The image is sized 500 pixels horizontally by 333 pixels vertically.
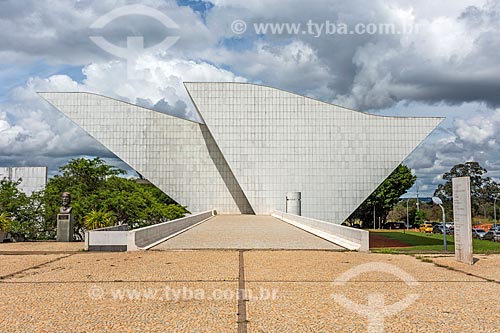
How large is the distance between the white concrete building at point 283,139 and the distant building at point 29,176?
5.56 meters

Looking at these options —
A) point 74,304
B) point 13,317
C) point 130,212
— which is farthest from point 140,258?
point 130,212

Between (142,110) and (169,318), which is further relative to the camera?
(142,110)

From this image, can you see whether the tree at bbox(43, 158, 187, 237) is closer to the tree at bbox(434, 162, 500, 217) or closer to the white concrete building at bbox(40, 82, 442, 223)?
the white concrete building at bbox(40, 82, 442, 223)

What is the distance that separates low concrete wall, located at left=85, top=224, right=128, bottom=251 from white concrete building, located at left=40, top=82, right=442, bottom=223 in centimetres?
2358

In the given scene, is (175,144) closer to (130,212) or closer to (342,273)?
(130,212)

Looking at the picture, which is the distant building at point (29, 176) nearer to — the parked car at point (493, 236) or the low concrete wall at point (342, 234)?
the low concrete wall at point (342, 234)

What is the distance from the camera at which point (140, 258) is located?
943 centimetres

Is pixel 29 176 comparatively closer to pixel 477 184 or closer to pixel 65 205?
pixel 65 205

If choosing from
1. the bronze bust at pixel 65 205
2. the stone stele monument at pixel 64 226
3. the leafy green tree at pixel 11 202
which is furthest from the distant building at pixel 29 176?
the stone stele monument at pixel 64 226

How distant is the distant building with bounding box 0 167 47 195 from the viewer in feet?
101

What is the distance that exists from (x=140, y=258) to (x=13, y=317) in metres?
4.54

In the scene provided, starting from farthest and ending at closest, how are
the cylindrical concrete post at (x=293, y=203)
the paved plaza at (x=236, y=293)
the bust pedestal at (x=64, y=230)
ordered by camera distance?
the cylindrical concrete post at (x=293, y=203) < the bust pedestal at (x=64, y=230) < the paved plaza at (x=236, y=293)

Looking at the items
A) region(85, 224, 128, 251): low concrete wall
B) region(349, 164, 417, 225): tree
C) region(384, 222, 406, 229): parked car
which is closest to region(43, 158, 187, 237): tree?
region(85, 224, 128, 251): low concrete wall

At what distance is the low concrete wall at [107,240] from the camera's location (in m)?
10.8
